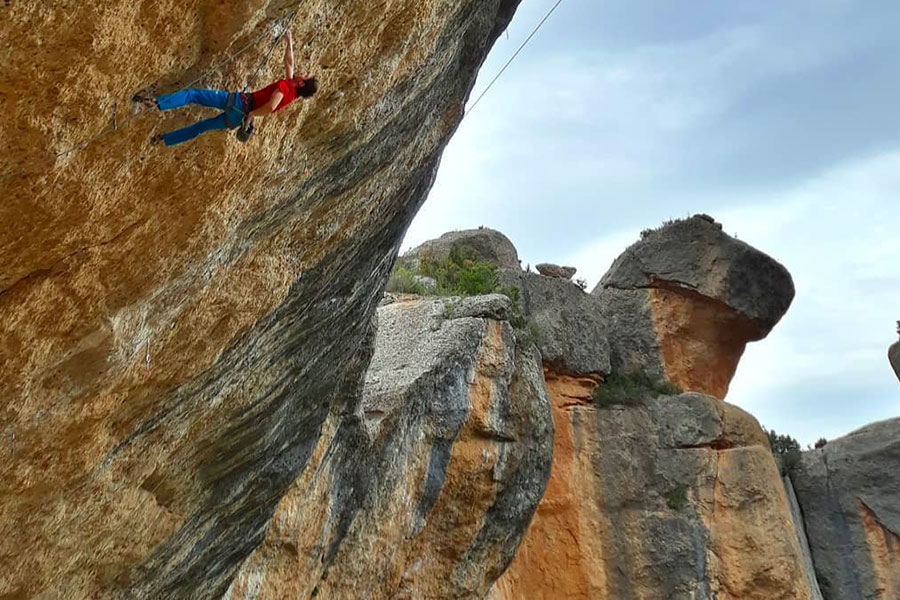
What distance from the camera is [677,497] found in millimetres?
16984

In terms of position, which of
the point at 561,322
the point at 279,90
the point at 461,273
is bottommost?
the point at 279,90

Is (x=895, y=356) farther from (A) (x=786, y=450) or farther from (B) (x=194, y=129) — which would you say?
(B) (x=194, y=129)

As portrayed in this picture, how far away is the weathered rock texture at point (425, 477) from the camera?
9.78m

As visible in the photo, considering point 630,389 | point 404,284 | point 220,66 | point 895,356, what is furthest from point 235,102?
point 895,356

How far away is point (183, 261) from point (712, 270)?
15967mm

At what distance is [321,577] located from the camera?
10.2 m

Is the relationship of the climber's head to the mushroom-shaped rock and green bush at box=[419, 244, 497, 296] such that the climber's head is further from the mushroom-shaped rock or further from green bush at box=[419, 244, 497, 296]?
the mushroom-shaped rock

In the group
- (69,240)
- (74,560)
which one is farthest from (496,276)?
(69,240)

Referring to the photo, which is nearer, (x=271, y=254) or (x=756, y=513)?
(x=271, y=254)

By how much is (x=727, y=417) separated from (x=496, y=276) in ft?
17.2

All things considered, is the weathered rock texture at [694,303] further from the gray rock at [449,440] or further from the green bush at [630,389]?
the gray rock at [449,440]

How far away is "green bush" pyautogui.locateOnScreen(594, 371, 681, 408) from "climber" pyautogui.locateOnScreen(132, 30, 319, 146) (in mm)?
14207

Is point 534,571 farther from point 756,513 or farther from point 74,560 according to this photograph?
point 74,560

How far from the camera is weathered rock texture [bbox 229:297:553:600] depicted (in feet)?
32.1
